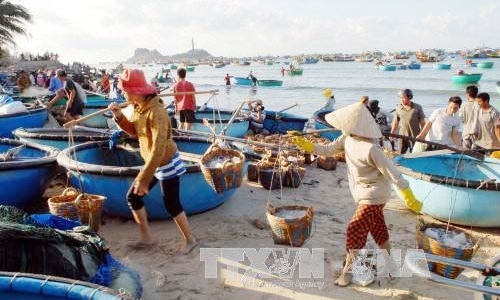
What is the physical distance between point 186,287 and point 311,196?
3407mm

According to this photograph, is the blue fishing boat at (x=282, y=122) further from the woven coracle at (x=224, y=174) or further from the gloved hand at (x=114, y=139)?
the woven coracle at (x=224, y=174)

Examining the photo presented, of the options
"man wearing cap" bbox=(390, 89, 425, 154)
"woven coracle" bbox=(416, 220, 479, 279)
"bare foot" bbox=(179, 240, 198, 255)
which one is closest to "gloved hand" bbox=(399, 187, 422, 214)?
"woven coracle" bbox=(416, 220, 479, 279)

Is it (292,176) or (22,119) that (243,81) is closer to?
(22,119)

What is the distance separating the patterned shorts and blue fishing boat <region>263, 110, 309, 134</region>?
360 inches

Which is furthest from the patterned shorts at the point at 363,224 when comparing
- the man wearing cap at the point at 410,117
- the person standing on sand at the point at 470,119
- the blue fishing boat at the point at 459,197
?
the man wearing cap at the point at 410,117

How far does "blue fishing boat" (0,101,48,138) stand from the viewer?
10.0 metres

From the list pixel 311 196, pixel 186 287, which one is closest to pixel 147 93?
pixel 186 287

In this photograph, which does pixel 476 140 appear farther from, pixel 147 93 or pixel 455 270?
pixel 147 93

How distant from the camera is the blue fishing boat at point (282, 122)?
43.4 feet

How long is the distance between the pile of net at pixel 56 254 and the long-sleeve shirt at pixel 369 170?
85.8 inches

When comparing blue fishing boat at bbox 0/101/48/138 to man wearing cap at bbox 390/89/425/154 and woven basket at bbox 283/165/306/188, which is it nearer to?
woven basket at bbox 283/165/306/188

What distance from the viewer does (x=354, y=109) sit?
3.96 metres

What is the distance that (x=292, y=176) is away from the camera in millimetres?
7375

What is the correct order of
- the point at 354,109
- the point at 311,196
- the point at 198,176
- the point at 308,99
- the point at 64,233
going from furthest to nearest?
the point at 308,99 < the point at 311,196 < the point at 198,176 < the point at 354,109 < the point at 64,233
